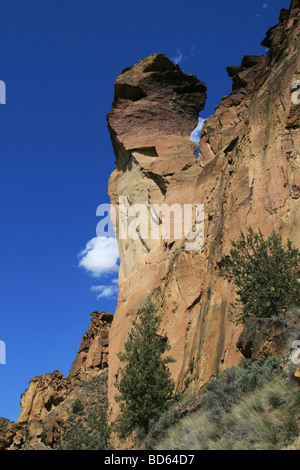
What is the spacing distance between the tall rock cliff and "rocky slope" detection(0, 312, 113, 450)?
15409mm

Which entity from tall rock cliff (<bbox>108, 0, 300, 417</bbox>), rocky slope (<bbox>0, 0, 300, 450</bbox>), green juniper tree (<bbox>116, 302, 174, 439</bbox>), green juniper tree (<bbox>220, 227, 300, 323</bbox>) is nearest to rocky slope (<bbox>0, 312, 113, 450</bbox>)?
rocky slope (<bbox>0, 0, 300, 450</bbox>)

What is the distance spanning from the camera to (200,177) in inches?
1126

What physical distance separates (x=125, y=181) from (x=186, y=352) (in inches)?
753

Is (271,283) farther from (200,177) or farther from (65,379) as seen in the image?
(65,379)

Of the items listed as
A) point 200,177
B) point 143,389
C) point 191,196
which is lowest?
point 143,389

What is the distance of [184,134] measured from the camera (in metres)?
37.0

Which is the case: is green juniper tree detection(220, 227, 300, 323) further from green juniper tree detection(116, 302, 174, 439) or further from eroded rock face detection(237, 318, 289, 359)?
green juniper tree detection(116, 302, 174, 439)

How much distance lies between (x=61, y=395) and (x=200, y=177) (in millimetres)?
34036

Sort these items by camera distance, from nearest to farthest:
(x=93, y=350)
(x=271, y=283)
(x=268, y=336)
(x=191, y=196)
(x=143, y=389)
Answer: (x=268, y=336), (x=271, y=283), (x=143, y=389), (x=191, y=196), (x=93, y=350)

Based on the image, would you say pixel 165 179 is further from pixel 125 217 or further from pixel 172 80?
pixel 172 80

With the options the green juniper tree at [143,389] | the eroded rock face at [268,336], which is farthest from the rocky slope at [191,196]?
the green juniper tree at [143,389]

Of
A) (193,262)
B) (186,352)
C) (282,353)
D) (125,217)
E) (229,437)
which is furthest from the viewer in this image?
(125,217)

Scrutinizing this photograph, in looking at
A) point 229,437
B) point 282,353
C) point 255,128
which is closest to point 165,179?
point 255,128

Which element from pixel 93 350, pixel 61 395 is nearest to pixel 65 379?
pixel 61 395
